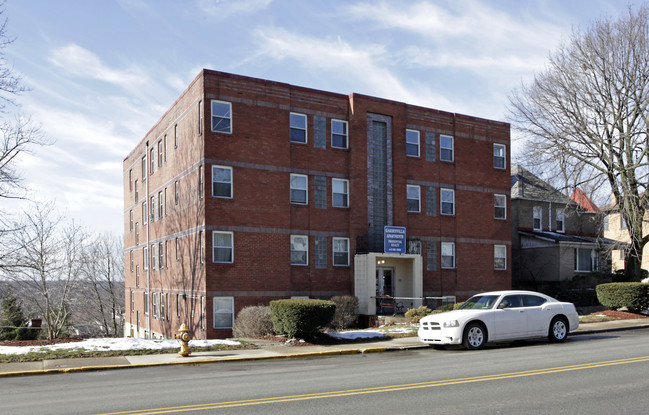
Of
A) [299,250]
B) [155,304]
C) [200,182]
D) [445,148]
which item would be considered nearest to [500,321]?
[299,250]

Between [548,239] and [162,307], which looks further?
[548,239]

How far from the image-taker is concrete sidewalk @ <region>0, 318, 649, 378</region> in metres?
14.4

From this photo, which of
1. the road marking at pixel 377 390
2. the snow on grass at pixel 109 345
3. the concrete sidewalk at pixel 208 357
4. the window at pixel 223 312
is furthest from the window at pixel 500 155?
the road marking at pixel 377 390

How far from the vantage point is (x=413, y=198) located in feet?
106

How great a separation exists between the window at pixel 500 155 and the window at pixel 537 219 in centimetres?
870

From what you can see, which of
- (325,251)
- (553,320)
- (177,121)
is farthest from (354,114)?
(553,320)

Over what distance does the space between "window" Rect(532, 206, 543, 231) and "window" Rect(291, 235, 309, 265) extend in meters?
21.0

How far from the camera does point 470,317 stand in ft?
54.5

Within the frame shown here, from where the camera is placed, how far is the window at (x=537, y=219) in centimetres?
4293

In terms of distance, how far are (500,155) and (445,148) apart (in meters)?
4.32

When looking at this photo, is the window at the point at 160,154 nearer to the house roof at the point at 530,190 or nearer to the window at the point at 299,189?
the window at the point at 299,189

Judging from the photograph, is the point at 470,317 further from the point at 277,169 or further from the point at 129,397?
the point at 277,169

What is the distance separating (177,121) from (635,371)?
2460cm

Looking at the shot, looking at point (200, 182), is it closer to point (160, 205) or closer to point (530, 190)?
point (160, 205)
